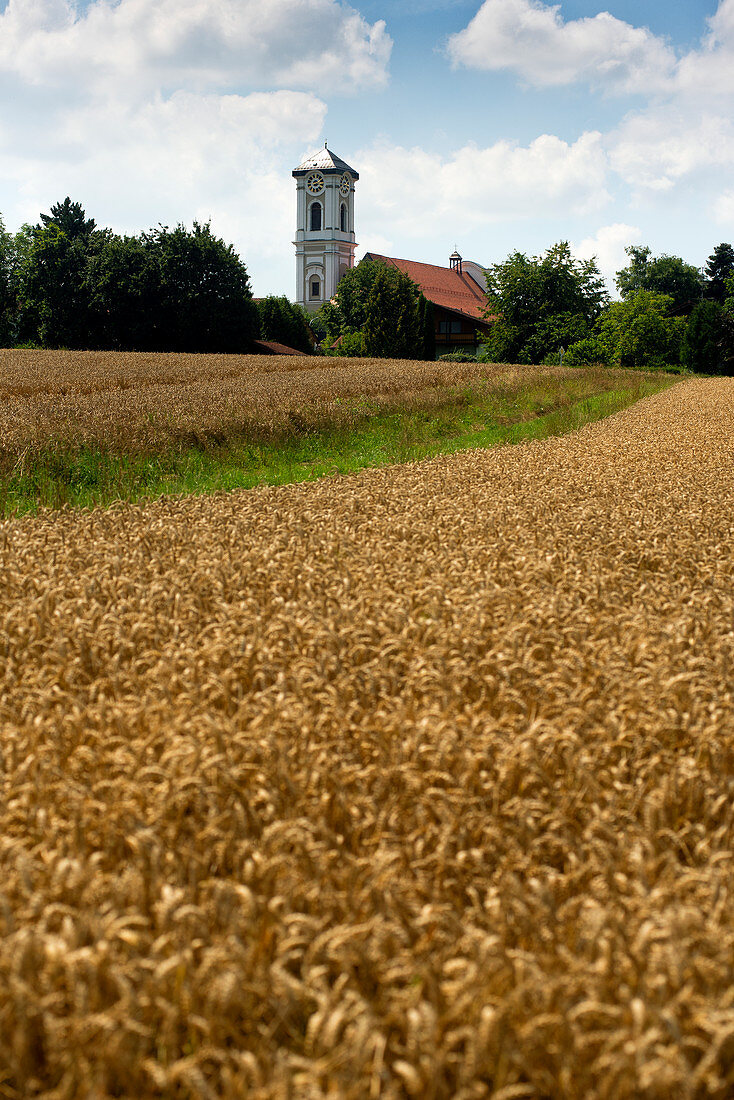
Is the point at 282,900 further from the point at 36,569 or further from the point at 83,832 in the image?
the point at 36,569

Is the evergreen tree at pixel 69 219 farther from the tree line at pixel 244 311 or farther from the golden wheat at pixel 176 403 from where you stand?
the golden wheat at pixel 176 403

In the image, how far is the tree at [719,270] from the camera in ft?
300

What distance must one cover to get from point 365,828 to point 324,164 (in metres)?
113

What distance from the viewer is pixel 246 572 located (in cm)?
501

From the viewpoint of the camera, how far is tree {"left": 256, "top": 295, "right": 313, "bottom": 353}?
251 ft

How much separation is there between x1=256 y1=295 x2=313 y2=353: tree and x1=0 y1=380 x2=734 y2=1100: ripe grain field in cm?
7425

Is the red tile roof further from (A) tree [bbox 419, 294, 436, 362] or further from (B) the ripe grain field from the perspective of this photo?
(B) the ripe grain field

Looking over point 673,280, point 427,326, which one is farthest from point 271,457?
point 673,280

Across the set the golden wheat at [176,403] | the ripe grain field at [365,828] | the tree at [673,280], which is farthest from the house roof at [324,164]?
the ripe grain field at [365,828]

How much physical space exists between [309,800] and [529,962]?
3.24ft

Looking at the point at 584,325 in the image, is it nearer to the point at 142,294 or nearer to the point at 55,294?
the point at 142,294

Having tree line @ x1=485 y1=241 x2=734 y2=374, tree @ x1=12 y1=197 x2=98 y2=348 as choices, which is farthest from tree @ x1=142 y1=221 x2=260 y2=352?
tree line @ x1=485 y1=241 x2=734 y2=374

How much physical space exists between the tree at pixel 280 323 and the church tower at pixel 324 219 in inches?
1142

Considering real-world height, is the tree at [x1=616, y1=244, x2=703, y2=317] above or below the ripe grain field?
above
